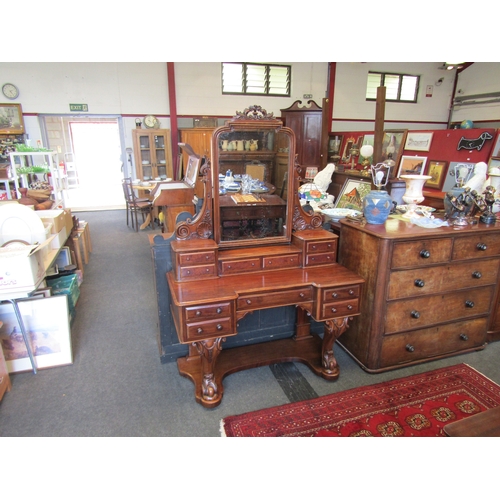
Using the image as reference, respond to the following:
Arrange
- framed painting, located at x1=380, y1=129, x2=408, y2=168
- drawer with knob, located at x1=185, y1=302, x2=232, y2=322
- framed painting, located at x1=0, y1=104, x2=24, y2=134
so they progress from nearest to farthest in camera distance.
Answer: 1. drawer with knob, located at x1=185, y1=302, x2=232, y2=322
2. framed painting, located at x1=380, y1=129, x2=408, y2=168
3. framed painting, located at x1=0, y1=104, x2=24, y2=134

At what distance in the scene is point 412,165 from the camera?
512cm

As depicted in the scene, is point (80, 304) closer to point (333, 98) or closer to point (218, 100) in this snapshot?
point (218, 100)

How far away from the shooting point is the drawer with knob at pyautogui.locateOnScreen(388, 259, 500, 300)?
2381mm

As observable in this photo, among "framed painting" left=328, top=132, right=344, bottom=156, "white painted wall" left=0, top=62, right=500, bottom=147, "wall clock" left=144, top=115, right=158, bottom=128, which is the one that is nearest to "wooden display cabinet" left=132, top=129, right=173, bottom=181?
"wall clock" left=144, top=115, right=158, bottom=128

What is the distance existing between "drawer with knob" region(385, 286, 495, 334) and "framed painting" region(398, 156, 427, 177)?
2667 mm

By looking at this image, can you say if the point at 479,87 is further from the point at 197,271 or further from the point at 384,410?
the point at 197,271

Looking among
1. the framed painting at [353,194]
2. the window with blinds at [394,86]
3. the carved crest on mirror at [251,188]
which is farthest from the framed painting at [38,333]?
the window with blinds at [394,86]

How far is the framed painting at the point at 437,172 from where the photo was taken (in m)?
5.27

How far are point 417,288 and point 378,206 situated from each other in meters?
0.64

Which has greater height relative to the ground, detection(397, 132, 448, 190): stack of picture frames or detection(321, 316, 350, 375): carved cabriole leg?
detection(397, 132, 448, 190): stack of picture frames

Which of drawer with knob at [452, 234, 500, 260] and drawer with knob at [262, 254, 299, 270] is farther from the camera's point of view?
drawer with knob at [452, 234, 500, 260]

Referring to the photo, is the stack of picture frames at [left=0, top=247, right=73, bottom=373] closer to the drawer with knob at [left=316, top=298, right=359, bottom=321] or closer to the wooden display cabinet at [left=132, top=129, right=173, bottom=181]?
the drawer with knob at [left=316, top=298, right=359, bottom=321]
